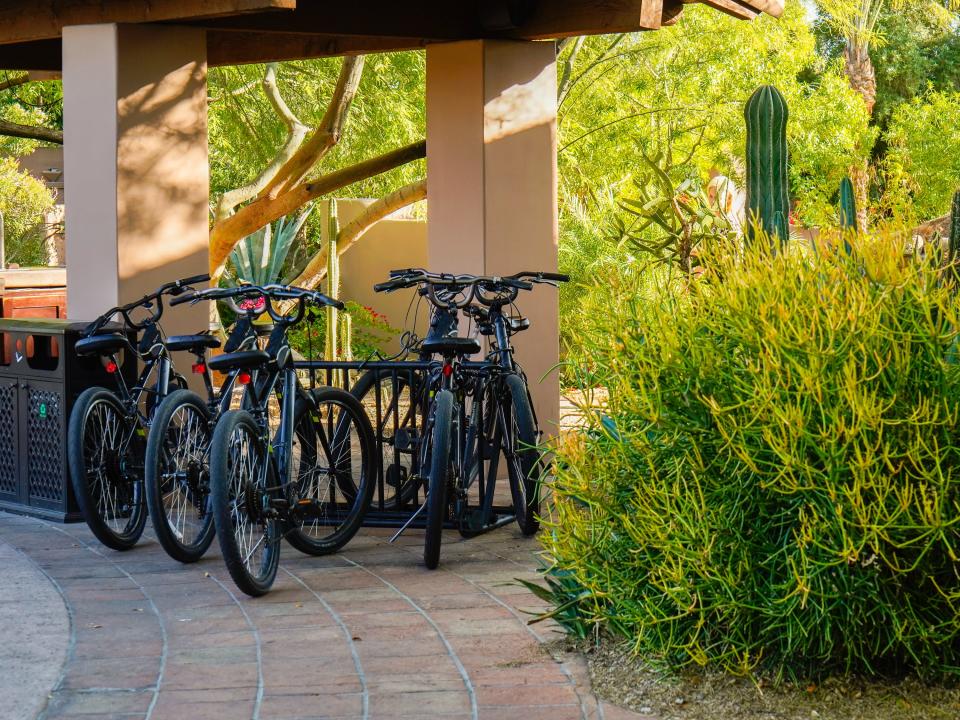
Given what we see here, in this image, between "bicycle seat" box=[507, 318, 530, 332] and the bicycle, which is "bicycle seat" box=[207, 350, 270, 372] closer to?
the bicycle

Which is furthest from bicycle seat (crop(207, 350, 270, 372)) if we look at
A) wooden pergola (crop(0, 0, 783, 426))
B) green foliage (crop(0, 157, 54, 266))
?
green foliage (crop(0, 157, 54, 266))

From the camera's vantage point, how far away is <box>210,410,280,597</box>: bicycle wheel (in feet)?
15.9

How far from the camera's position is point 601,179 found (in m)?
17.6

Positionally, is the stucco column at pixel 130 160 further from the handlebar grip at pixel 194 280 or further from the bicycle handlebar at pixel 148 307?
the bicycle handlebar at pixel 148 307

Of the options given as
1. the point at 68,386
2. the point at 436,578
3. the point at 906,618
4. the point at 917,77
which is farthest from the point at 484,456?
the point at 917,77

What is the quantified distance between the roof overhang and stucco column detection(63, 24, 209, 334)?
0.14 metres

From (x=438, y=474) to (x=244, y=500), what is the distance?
2.86 ft

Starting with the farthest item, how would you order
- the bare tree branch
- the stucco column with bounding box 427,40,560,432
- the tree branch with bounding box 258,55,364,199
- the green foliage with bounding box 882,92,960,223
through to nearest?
the green foliage with bounding box 882,92,960,223 < the bare tree branch < the tree branch with bounding box 258,55,364,199 < the stucco column with bounding box 427,40,560,432

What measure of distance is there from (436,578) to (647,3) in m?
3.74

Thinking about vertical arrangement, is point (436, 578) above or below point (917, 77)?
below

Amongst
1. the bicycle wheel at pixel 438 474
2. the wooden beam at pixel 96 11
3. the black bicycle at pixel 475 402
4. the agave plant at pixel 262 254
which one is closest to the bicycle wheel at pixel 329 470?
the black bicycle at pixel 475 402

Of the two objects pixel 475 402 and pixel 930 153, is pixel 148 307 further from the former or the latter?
pixel 930 153

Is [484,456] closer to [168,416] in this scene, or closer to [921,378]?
[168,416]

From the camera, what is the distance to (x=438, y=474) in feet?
18.0
